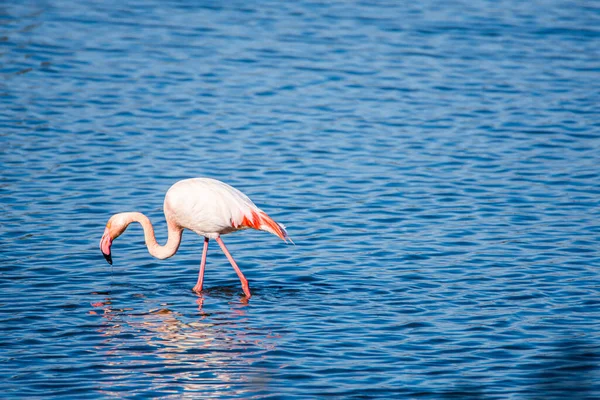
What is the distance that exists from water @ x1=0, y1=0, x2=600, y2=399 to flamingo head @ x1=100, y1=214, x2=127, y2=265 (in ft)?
1.15

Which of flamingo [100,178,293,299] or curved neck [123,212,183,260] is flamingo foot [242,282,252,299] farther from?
curved neck [123,212,183,260]

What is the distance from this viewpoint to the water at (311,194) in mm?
8477

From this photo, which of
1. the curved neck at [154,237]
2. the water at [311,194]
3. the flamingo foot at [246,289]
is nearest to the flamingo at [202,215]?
the curved neck at [154,237]

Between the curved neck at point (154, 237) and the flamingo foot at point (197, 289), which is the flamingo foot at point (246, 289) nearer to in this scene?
the flamingo foot at point (197, 289)

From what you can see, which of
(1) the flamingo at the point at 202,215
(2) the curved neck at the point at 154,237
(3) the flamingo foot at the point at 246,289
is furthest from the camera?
(2) the curved neck at the point at 154,237

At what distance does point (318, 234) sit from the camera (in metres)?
12.0

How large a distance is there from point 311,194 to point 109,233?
3.83 meters

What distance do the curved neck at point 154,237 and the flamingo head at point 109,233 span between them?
0.09m

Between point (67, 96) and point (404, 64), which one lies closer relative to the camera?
point (67, 96)

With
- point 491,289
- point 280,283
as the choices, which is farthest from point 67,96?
point 491,289

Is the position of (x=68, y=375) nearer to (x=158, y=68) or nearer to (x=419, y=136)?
(x=419, y=136)

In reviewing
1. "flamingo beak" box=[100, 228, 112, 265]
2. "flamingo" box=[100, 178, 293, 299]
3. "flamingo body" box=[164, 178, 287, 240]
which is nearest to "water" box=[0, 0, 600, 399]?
"flamingo beak" box=[100, 228, 112, 265]

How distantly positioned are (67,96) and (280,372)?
34.2ft

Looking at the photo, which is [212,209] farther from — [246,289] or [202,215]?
[246,289]
